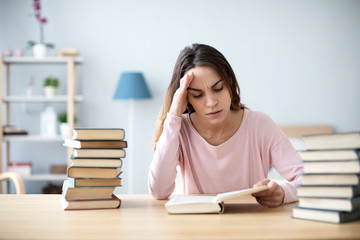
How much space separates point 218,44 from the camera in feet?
14.1

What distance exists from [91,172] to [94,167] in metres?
0.02

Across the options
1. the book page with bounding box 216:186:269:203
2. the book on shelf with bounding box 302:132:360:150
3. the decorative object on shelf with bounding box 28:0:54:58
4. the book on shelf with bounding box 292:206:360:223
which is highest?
the decorative object on shelf with bounding box 28:0:54:58

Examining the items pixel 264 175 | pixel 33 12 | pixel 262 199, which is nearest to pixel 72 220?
pixel 262 199

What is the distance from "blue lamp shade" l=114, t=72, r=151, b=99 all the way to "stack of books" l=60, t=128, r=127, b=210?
2.70 metres

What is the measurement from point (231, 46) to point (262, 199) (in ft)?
10.3

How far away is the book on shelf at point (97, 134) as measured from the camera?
128cm

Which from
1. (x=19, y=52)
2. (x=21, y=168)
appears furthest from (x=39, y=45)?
(x=21, y=168)

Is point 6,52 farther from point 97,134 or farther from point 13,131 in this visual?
point 97,134

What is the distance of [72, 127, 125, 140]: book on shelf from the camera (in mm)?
1283

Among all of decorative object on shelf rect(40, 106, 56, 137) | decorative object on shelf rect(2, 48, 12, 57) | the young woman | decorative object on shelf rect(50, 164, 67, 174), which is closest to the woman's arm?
the young woman

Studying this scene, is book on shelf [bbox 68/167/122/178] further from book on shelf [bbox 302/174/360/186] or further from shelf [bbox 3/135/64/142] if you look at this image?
shelf [bbox 3/135/64/142]

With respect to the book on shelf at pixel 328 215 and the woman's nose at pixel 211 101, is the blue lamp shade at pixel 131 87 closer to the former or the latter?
the woman's nose at pixel 211 101

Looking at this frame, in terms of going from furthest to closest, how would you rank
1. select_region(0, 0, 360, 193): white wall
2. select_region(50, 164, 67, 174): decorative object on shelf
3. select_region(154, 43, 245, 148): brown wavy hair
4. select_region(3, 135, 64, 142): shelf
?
1. select_region(0, 0, 360, 193): white wall
2. select_region(50, 164, 67, 174): decorative object on shelf
3. select_region(3, 135, 64, 142): shelf
4. select_region(154, 43, 245, 148): brown wavy hair

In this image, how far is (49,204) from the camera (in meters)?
1.39
